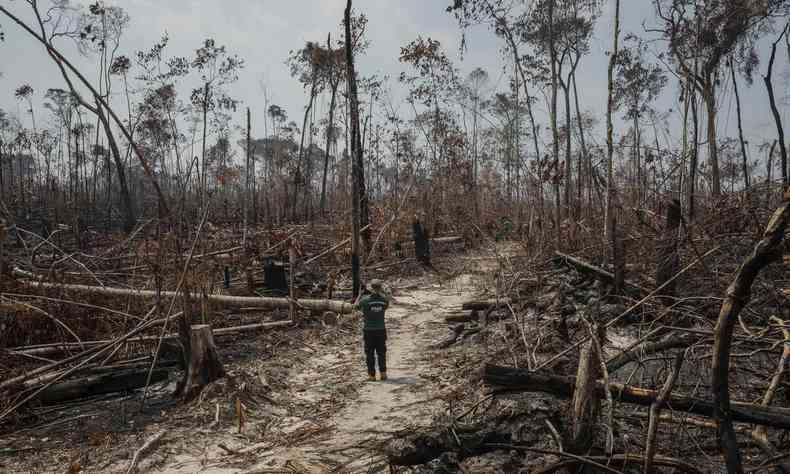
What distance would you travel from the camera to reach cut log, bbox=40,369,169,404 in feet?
17.9

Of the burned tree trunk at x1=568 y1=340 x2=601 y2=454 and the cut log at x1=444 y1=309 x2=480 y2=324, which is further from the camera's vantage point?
the cut log at x1=444 y1=309 x2=480 y2=324

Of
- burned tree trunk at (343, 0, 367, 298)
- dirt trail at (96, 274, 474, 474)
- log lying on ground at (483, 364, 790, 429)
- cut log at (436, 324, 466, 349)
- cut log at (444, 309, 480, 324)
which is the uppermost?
burned tree trunk at (343, 0, 367, 298)

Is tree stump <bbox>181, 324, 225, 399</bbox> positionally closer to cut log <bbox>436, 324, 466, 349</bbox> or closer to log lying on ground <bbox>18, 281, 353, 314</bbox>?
log lying on ground <bbox>18, 281, 353, 314</bbox>

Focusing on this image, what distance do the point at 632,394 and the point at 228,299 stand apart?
258 inches

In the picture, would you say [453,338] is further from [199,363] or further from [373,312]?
[199,363]

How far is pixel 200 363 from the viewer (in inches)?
221

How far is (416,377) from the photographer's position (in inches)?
239

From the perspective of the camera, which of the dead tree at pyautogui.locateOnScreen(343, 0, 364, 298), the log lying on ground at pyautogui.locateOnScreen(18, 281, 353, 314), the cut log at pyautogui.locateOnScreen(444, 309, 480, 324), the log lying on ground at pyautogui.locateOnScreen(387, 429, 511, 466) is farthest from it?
the dead tree at pyautogui.locateOnScreen(343, 0, 364, 298)

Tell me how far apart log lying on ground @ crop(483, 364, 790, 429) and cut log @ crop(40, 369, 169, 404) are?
14.1ft

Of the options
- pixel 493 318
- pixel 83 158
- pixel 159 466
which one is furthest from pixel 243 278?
pixel 83 158

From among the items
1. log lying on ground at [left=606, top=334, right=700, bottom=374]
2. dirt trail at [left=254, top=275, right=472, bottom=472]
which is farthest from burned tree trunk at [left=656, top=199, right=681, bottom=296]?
dirt trail at [left=254, top=275, right=472, bottom=472]

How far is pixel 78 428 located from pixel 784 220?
5.88m

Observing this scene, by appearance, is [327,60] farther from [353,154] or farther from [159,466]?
[159,466]

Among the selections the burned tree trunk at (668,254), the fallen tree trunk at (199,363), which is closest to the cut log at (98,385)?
the fallen tree trunk at (199,363)
